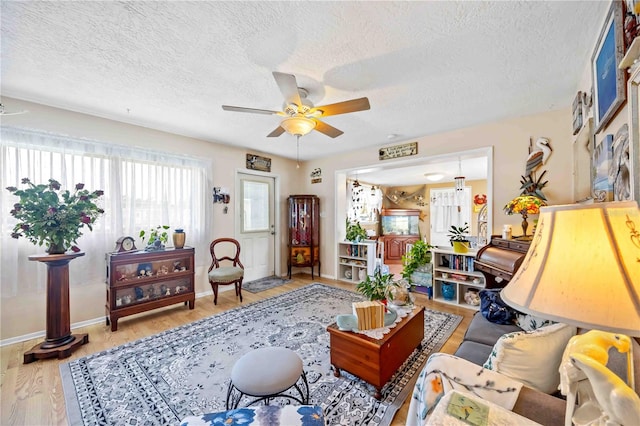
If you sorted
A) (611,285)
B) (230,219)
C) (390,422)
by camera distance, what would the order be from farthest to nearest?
1. (230,219)
2. (390,422)
3. (611,285)

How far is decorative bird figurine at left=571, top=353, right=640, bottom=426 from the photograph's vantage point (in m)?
0.56

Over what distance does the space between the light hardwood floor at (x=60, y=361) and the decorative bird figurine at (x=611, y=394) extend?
4.10ft

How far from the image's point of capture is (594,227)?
0.61 meters

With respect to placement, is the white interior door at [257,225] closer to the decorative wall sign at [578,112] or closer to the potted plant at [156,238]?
the potted plant at [156,238]

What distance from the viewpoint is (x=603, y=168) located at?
147 cm

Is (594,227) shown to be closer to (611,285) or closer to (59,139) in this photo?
(611,285)

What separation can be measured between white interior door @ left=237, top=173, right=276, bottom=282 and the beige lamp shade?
4.32 metres

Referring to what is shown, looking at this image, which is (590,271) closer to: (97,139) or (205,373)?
(205,373)

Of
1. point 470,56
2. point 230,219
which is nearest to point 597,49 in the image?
point 470,56

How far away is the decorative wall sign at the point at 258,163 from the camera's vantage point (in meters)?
4.50

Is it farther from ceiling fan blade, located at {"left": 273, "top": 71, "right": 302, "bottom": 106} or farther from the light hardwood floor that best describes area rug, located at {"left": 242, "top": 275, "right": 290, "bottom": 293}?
ceiling fan blade, located at {"left": 273, "top": 71, "right": 302, "bottom": 106}

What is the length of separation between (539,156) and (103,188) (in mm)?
5181

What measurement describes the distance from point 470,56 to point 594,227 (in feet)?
5.85

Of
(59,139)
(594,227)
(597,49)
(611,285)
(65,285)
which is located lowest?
(65,285)
